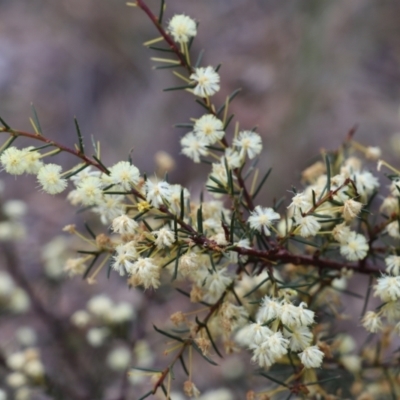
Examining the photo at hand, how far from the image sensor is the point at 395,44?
2.28 m

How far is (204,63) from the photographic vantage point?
2260 mm

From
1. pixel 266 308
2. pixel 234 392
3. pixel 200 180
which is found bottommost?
pixel 200 180

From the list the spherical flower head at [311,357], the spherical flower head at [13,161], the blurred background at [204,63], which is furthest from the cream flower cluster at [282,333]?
the blurred background at [204,63]

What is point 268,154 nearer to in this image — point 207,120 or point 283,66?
point 283,66

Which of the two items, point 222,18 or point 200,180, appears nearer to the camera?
point 200,180

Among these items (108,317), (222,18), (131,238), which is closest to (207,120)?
(131,238)

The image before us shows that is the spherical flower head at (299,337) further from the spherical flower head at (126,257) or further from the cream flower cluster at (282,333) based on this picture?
the spherical flower head at (126,257)

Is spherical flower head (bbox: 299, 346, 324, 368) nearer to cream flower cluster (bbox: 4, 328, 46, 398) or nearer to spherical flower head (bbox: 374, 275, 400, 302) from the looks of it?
spherical flower head (bbox: 374, 275, 400, 302)

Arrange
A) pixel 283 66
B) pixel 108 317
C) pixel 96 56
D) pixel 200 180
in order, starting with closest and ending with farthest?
1. pixel 108 317
2. pixel 200 180
3. pixel 283 66
4. pixel 96 56

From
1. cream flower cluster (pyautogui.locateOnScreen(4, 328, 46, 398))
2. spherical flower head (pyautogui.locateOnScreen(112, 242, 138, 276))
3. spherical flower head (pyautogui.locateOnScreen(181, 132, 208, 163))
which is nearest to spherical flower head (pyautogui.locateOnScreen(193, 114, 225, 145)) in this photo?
spherical flower head (pyautogui.locateOnScreen(181, 132, 208, 163))

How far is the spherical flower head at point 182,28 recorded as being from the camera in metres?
0.50

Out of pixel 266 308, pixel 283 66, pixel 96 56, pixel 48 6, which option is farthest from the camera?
pixel 48 6

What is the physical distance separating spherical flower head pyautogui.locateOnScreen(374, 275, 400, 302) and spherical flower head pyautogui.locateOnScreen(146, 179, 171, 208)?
190mm

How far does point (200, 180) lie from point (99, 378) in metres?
1.01
